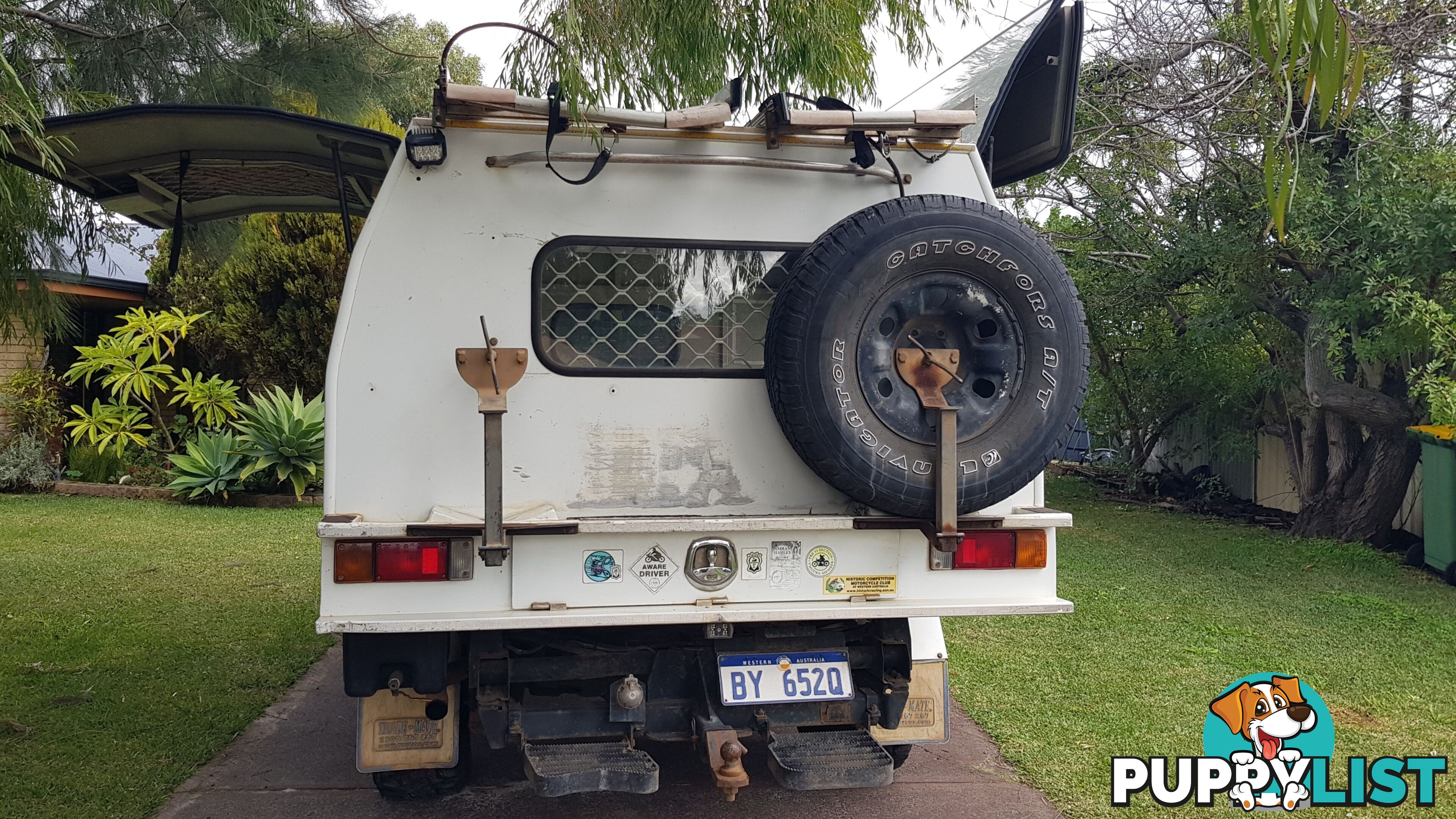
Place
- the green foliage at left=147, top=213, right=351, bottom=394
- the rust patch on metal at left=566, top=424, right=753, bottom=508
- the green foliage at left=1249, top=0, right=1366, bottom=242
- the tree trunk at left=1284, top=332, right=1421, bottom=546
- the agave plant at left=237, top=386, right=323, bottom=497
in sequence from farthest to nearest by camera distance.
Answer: the green foliage at left=147, top=213, right=351, bottom=394, the agave plant at left=237, top=386, right=323, bottom=497, the tree trunk at left=1284, top=332, right=1421, bottom=546, the rust patch on metal at left=566, top=424, right=753, bottom=508, the green foliage at left=1249, top=0, right=1366, bottom=242

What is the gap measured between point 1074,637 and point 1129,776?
2436 millimetres

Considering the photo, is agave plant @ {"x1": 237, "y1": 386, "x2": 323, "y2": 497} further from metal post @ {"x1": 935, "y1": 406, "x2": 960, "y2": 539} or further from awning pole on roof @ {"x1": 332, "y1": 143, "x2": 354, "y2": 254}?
metal post @ {"x1": 935, "y1": 406, "x2": 960, "y2": 539}

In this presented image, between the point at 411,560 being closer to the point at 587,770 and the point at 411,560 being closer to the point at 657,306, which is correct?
the point at 587,770

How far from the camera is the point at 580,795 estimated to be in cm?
429

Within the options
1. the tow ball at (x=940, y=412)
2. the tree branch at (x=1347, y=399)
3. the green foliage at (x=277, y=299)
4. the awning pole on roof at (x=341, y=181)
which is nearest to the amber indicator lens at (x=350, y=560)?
the awning pole on roof at (x=341, y=181)

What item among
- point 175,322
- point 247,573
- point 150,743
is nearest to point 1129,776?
point 150,743

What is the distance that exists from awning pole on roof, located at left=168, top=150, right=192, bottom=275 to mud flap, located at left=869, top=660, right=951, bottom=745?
3370 millimetres

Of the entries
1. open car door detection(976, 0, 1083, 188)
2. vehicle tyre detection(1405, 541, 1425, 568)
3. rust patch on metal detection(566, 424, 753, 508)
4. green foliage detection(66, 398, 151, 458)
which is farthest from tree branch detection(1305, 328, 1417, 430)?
green foliage detection(66, 398, 151, 458)

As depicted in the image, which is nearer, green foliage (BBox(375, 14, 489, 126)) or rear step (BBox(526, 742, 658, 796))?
rear step (BBox(526, 742, 658, 796))

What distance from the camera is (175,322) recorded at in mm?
12195

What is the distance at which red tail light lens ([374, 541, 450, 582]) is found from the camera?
339cm

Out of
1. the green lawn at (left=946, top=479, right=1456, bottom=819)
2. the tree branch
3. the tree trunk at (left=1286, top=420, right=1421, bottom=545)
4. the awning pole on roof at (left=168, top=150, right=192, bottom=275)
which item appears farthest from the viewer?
the tree trunk at (left=1286, top=420, right=1421, bottom=545)

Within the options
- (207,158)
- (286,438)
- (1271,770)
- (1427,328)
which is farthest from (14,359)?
(1427,328)

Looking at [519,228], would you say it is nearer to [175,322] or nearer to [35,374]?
[175,322]
